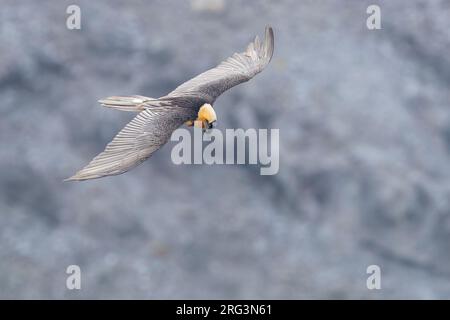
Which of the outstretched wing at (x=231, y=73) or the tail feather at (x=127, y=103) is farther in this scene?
the outstretched wing at (x=231, y=73)

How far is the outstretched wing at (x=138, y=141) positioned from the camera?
59.4 ft

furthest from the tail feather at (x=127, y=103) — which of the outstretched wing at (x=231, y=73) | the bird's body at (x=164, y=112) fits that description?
the outstretched wing at (x=231, y=73)

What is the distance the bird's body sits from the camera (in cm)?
1853

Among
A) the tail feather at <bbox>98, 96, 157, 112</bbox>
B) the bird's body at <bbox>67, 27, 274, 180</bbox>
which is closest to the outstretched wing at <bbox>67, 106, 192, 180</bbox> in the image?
the bird's body at <bbox>67, 27, 274, 180</bbox>

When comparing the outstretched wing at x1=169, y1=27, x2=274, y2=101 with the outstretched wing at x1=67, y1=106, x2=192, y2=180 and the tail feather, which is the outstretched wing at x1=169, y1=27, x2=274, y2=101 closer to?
the tail feather

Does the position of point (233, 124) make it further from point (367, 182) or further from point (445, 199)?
point (445, 199)

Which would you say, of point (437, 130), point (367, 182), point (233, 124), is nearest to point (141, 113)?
point (233, 124)

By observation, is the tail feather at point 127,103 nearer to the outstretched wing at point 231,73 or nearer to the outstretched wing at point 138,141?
the outstretched wing at point 138,141

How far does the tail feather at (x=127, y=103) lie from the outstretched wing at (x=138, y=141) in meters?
0.30

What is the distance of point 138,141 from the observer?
764 inches

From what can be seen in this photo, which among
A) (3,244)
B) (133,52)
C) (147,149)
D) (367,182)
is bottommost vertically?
(147,149)

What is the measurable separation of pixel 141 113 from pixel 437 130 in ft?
71.8

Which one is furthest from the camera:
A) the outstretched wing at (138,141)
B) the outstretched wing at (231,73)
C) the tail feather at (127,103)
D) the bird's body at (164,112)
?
the outstretched wing at (231,73)

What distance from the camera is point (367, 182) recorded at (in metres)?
38.1
